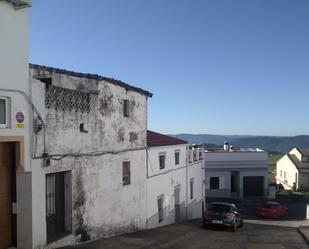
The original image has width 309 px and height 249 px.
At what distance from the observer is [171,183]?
27203 millimetres

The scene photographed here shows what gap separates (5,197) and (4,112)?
6.86 ft

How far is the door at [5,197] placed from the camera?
10.9 m

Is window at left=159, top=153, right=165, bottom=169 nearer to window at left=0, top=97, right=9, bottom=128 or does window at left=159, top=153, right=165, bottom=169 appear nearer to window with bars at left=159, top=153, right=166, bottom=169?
window with bars at left=159, top=153, right=166, bottom=169

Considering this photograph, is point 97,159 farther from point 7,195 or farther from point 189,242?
point 189,242

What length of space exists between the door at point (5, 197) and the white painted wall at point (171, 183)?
11.2 meters

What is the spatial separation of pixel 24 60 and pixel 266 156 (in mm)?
48587

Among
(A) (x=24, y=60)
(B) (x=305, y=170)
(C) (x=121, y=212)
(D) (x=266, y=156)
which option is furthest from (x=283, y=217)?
(A) (x=24, y=60)

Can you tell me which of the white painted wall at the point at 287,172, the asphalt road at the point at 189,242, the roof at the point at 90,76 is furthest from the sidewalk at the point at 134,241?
the white painted wall at the point at 287,172

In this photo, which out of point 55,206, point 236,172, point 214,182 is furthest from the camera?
point 236,172

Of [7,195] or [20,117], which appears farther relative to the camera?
[7,195]

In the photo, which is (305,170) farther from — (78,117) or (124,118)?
(78,117)

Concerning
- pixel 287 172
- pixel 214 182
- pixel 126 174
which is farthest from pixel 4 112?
pixel 287 172

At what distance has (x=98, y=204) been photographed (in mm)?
15469

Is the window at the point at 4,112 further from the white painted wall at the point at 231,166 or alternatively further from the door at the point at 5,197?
the white painted wall at the point at 231,166
